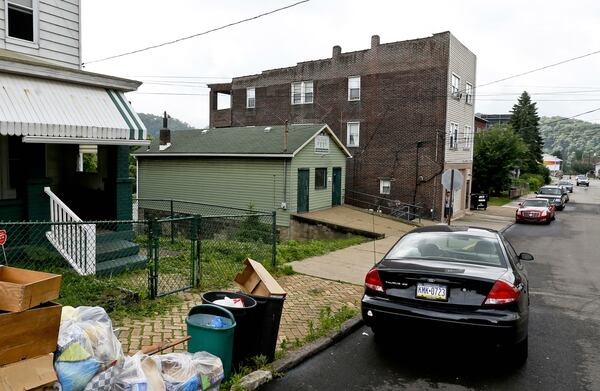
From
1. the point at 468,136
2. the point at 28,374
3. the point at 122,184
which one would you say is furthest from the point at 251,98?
the point at 28,374

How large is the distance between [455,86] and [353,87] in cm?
635

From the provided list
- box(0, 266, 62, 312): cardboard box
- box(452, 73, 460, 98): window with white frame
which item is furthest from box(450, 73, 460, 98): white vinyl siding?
box(0, 266, 62, 312): cardboard box

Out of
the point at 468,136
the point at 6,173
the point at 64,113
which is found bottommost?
the point at 6,173

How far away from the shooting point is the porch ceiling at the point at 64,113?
22.5ft

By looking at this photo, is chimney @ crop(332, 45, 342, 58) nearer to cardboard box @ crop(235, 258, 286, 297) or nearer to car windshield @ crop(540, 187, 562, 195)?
car windshield @ crop(540, 187, 562, 195)

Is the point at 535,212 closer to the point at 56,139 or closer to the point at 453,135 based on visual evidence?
the point at 453,135

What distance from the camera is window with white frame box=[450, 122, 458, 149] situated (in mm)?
26969

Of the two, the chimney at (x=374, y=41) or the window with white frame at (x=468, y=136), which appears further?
the window with white frame at (x=468, y=136)

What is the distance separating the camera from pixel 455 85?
27109 millimetres

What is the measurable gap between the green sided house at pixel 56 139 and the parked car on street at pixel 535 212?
23.3 meters

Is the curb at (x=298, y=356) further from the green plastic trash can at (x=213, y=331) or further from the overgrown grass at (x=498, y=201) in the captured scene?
the overgrown grass at (x=498, y=201)

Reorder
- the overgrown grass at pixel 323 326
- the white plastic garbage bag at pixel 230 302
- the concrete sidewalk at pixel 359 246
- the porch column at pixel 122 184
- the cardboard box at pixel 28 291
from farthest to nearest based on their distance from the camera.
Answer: the concrete sidewalk at pixel 359 246, the porch column at pixel 122 184, the overgrown grass at pixel 323 326, the white plastic garbage bag at pixel 230 302, the cardboard box at pixel 28 291

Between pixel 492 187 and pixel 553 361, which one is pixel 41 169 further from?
pixel 492 187

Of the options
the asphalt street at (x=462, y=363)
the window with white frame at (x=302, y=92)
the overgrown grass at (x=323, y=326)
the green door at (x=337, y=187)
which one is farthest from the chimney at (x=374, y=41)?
the overgrown grass at (x=323, y=326)
